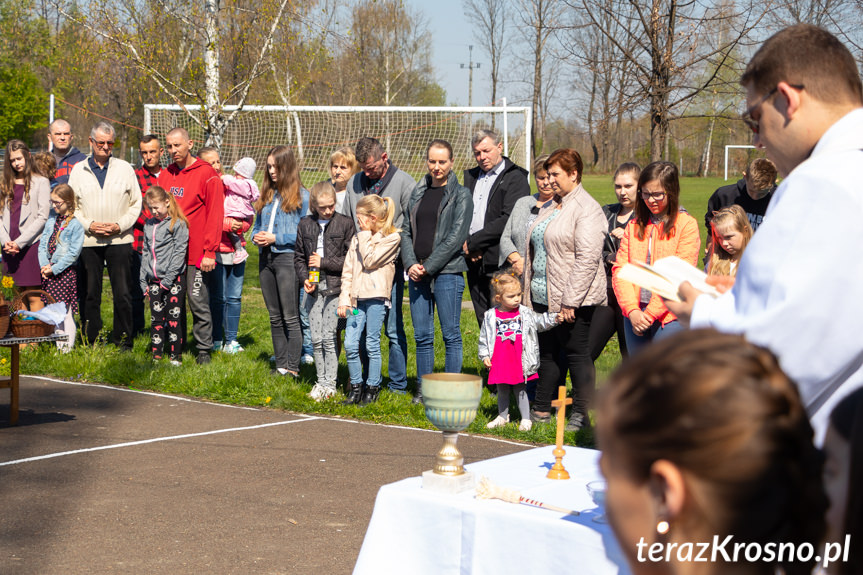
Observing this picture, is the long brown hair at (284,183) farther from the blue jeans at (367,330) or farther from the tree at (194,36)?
the tree at (194,36)

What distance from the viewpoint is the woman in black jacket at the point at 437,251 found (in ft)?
26.2

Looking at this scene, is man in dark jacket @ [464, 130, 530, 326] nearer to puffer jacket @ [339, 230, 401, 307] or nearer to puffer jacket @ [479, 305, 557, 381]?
puffer jacket @ [339, 230, 401, 307]

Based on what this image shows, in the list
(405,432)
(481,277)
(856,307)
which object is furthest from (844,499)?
(481,277)

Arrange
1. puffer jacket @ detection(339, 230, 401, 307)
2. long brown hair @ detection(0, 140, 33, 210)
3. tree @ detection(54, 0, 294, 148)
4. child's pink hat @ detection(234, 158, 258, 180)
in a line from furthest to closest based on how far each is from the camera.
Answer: tree @ detection(54, 0, 294, 148), child's pink hat @ detection(234, 158, 258, 180), long brown hair @ detection(0, 140, 33, 210), puffer jacket @ detection(339, 230, 401, 307)

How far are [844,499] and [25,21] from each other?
55.3 meters

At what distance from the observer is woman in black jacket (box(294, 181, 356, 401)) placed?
8.27 m

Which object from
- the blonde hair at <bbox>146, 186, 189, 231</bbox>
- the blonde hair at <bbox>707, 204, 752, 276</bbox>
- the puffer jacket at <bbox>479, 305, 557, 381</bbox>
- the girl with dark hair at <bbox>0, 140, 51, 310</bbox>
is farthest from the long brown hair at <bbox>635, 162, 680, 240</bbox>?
the girl with dark hair at <bbox>0, 140, 51, 310</bbox>

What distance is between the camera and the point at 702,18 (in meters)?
11.4

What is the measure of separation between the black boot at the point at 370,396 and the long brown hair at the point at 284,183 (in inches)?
85.8

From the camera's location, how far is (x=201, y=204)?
986 cm

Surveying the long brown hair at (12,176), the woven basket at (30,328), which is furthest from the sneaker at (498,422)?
the long brown hair at (12,176)

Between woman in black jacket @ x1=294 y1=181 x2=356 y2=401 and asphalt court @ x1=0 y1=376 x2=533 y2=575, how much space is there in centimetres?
63

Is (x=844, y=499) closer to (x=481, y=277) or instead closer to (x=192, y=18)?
(x=481, y=277)

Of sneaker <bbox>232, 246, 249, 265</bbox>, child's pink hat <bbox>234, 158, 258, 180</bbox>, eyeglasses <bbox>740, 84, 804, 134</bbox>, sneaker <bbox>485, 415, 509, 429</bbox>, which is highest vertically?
child's pink hat <bbox>234, 158, 258, 180</bbox>
